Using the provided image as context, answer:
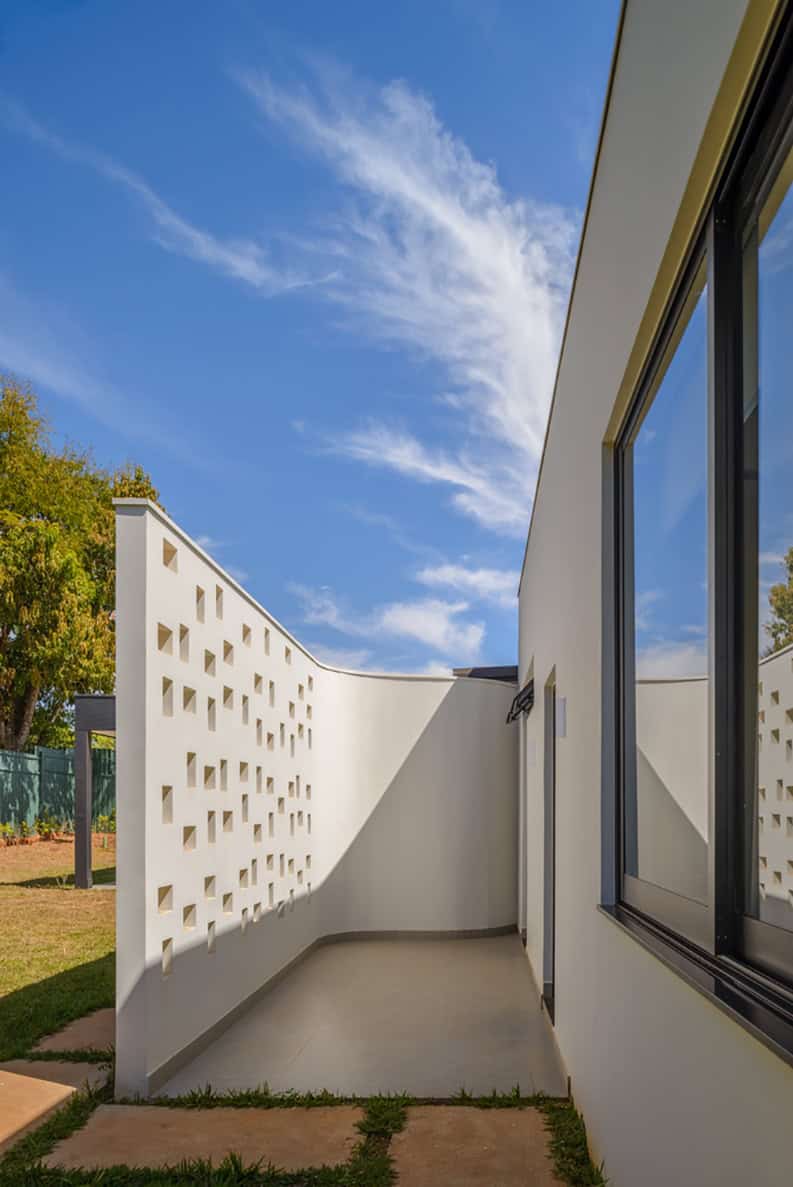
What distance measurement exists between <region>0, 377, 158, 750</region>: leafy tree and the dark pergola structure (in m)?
8.69

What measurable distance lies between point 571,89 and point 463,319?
1337cm

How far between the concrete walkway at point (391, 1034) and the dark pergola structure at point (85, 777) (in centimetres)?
449

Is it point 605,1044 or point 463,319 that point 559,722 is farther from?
point 463,319

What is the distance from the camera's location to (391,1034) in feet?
17.6

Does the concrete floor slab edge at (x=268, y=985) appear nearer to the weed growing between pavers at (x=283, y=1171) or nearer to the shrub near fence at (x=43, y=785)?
the weed growing between pavers at (x=283, y=1171)

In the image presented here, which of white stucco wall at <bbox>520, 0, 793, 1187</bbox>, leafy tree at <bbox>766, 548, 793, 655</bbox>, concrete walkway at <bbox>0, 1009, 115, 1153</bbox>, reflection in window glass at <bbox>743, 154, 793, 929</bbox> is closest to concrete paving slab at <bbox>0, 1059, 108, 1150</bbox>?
concrete walkway at <bbox>0, 1009, 115, 1153</bbox>

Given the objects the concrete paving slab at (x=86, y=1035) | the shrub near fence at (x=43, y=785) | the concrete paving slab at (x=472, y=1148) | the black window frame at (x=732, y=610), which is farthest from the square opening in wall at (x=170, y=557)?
the shrub near fence at (x=43, y=785)

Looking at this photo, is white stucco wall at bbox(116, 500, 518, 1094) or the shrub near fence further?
the shrub near fence

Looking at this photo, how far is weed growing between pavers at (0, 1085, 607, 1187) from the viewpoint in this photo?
324 centimetres

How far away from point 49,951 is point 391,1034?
3614 millimetres

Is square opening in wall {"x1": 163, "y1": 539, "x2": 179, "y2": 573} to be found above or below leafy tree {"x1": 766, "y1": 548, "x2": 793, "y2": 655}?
above

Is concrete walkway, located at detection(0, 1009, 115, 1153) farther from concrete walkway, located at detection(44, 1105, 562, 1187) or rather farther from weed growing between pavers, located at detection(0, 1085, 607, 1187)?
concrete walkway, located at detection(44, 1105, 562, 1187)

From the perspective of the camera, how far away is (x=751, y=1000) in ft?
4.96

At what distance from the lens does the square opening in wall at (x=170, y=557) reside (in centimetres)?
467
